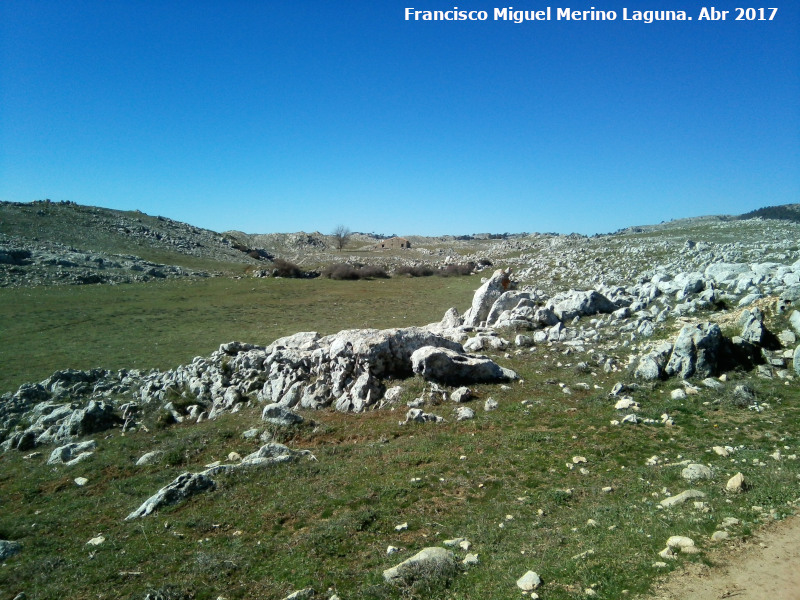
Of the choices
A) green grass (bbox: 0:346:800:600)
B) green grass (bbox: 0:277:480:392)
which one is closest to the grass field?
green grass (bbox: 0:346:800:600)

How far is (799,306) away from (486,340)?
11.6 metres

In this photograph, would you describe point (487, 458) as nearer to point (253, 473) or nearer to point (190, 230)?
point (253, 473)

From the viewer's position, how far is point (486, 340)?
2131 cm

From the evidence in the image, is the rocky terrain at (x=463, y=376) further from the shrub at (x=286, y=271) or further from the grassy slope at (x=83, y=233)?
the grassy slope at (x=83, y=233)

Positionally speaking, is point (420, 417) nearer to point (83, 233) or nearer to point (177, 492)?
point (177, 492)

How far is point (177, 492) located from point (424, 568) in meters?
6.61

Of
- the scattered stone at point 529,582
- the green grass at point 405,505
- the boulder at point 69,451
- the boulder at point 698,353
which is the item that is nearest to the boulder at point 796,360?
the green grass at point 405,505

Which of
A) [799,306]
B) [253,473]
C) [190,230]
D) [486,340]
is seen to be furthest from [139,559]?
[190,230]

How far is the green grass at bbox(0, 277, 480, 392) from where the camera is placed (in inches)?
969

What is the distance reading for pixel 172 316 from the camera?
1426 inches

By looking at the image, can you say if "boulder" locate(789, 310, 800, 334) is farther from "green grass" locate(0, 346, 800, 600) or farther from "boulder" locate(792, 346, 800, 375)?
"green grass" locate(0, 346, 800, 600)

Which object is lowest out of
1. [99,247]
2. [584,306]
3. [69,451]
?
[69,451]

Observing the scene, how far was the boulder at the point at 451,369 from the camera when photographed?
640 inches

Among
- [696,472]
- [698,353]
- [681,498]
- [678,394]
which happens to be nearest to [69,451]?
[681,498]
